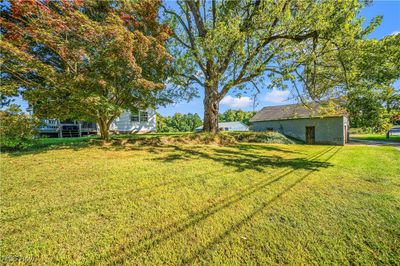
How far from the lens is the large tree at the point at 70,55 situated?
5.73 m

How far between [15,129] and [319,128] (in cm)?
2392

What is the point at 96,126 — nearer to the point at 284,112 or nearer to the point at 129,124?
the point at 129,124

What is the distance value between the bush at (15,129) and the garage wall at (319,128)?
2329cm

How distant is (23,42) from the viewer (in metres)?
5.95

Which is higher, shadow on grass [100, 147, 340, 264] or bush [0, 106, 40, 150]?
bush [0, 106, 40, 150]

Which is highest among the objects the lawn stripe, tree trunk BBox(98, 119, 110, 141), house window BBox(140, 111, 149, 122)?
house window BBox(140, 111, 149, 122)

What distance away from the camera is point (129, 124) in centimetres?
1695

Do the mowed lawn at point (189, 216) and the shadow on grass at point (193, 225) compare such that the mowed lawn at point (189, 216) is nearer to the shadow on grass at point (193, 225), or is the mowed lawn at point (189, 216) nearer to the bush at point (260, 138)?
the shadow on grass at point (193, 225)

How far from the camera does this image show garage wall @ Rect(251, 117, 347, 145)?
17.0m

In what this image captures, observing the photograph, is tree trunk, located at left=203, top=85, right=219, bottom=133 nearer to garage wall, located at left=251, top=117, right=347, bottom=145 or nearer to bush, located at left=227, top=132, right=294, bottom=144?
bush, located at left=227, top=132, right=294, bottom=144

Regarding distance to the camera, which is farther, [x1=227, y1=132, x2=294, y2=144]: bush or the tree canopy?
the tree canopy

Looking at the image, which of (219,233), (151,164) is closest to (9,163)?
(151,164)

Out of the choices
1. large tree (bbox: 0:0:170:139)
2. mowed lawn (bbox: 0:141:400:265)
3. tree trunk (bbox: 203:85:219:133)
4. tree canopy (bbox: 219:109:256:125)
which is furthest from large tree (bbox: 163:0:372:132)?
tree canopy (bbox: 219:109:256:125)

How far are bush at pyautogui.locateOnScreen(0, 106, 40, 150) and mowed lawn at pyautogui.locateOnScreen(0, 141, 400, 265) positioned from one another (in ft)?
4.48
